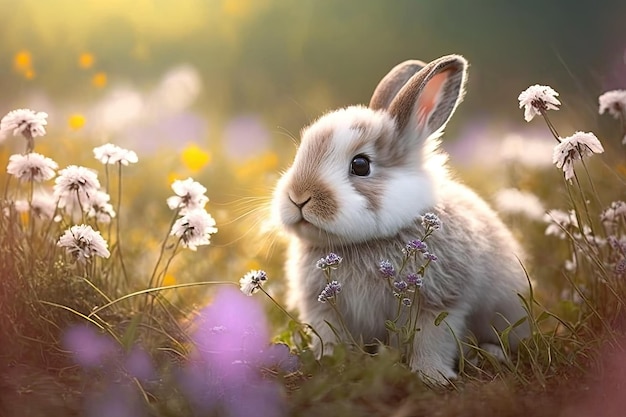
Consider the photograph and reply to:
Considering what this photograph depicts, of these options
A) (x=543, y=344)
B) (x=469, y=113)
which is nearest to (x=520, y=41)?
(x=469, y=113)

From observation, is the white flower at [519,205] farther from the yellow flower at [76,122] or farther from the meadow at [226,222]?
the yellow flower at [76,122]

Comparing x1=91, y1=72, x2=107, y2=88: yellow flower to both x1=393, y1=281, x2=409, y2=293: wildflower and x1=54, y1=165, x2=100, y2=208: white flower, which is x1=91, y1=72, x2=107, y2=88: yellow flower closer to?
x1=54, y1=165, x2=100, y2=208: white flower

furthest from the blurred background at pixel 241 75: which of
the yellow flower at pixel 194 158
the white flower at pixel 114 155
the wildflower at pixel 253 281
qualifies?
the wildflower at pixel 253 281

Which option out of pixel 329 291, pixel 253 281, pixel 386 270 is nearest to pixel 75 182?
pixel 253 281

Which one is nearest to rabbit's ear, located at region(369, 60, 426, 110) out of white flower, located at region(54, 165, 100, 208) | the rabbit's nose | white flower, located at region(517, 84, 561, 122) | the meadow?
the meadow

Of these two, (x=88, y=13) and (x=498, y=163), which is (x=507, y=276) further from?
(x=88, y=13)

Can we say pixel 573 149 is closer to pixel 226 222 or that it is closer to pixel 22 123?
pixel 22 123
